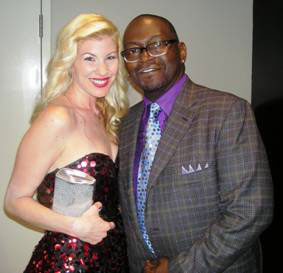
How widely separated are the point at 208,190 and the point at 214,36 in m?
1.74

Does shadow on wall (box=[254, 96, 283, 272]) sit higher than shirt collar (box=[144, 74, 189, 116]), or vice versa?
shirt collar (box=[144, 74, 189, 116])

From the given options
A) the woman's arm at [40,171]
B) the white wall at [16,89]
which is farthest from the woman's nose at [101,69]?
the white wall at [16,89]

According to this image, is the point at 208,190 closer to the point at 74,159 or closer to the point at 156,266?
the point at 156,266

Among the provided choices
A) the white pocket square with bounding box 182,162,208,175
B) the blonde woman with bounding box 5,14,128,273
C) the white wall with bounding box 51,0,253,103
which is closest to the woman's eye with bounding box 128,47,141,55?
the blonde woman with bounding box 5,14,128,273

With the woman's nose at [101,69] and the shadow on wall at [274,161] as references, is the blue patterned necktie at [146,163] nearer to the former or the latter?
the woman's nose at [101,69]

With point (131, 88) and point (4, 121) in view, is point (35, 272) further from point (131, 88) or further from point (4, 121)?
point (131, 88)

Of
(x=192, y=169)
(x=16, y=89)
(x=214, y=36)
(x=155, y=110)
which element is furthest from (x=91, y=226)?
(x=214, y=36)

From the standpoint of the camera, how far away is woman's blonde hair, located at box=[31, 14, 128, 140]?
1.69m

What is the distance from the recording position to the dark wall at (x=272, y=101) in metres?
1.97

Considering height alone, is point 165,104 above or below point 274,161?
above

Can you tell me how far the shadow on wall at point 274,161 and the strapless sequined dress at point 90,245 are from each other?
94cm

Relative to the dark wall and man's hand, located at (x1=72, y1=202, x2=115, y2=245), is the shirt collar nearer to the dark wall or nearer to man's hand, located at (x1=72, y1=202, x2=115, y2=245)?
man's hand, located at (x1=72, y1=202, x2=115, y2=245)

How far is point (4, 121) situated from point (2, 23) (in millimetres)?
738

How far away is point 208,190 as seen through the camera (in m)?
1.37
